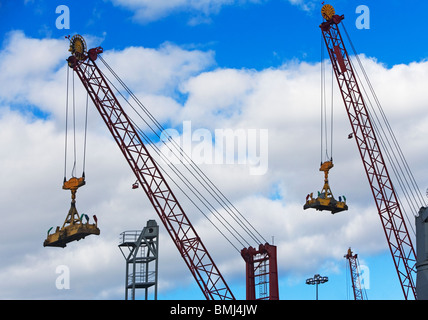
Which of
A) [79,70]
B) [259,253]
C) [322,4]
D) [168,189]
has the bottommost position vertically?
[259,253]

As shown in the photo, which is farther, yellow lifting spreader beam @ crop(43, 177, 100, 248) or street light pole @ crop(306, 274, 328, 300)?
street light pole @ crop(306, 274, 328, 300)

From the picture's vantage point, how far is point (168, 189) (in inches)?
4264

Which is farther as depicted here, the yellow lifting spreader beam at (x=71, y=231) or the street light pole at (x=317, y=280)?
the street light pole at (x=317, y=280)

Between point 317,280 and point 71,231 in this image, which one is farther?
point 317,280

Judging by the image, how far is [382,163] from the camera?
418ft
